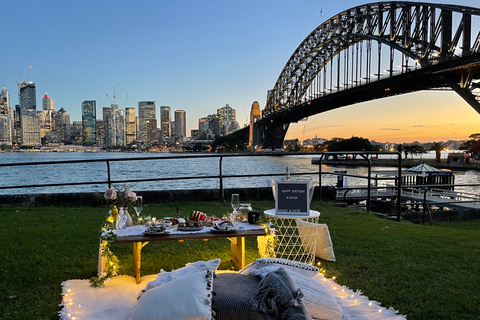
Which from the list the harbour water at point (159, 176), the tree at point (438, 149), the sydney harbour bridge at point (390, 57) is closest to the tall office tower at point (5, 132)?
the harbour water at point (159, 176)

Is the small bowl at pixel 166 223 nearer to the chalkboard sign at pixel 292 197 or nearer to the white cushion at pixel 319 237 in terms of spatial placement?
the chalkboard sign at pixel 292 197

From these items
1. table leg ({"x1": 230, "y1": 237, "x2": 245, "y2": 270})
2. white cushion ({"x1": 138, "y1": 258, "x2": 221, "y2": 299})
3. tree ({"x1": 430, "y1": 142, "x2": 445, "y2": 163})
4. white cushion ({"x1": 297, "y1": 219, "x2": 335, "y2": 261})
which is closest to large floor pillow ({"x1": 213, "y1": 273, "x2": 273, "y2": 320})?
white cushion ({"x1": 138, "y1": 258, "x2": 221, "y2": 299})

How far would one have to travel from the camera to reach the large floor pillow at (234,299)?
2623mm

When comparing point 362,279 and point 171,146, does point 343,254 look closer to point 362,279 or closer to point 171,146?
point 362,279

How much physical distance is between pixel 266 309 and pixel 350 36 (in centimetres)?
4576

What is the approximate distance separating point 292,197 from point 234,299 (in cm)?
237

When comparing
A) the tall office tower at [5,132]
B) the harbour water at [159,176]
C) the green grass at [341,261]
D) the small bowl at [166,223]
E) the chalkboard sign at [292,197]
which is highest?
the tall office tower at [5,132]

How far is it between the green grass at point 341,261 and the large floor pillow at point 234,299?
1.47m

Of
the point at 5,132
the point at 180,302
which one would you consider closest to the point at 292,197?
the point at 180,302

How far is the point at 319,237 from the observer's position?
16.0 feet

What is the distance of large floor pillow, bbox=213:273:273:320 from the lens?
8.61ft

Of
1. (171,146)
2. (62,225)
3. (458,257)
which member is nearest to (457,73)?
(458,257)

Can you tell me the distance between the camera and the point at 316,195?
10.2 meters

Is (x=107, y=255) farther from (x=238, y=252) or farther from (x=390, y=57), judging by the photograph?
(x=390, y=57)
